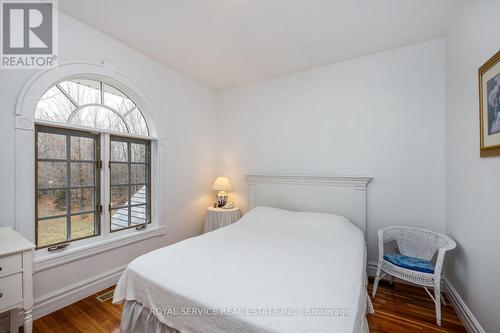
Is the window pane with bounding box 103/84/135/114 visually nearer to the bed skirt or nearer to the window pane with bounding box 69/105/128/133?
the window pane with bounding box 69/105/128/133

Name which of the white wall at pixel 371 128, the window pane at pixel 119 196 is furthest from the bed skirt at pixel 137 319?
the white wall at pixel 371 128

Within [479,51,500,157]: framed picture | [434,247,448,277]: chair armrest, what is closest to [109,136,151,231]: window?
[434,247,448,277]: chair armrest

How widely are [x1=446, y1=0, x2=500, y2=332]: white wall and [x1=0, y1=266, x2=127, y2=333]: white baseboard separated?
10.3ft

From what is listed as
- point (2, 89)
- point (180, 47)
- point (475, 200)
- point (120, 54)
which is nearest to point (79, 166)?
point (2, 89)

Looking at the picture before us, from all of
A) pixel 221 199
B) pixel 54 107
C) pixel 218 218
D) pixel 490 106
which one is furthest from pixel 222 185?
pixel 490 106

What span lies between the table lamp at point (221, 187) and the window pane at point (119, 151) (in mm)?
1288

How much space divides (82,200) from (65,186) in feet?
0.69

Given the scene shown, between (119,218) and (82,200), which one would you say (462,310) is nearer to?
(119,218)

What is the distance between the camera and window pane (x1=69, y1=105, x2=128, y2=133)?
2094mm

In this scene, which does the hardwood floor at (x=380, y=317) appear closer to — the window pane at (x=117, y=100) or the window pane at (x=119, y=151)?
the window pane at (x=119, y=151)

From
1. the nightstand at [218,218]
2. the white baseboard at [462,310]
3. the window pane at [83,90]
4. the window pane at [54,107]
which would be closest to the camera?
the white baseboard at [462,310]

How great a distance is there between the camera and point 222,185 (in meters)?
3.28

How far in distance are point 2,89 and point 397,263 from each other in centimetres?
353

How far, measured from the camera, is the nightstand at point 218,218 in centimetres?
308
